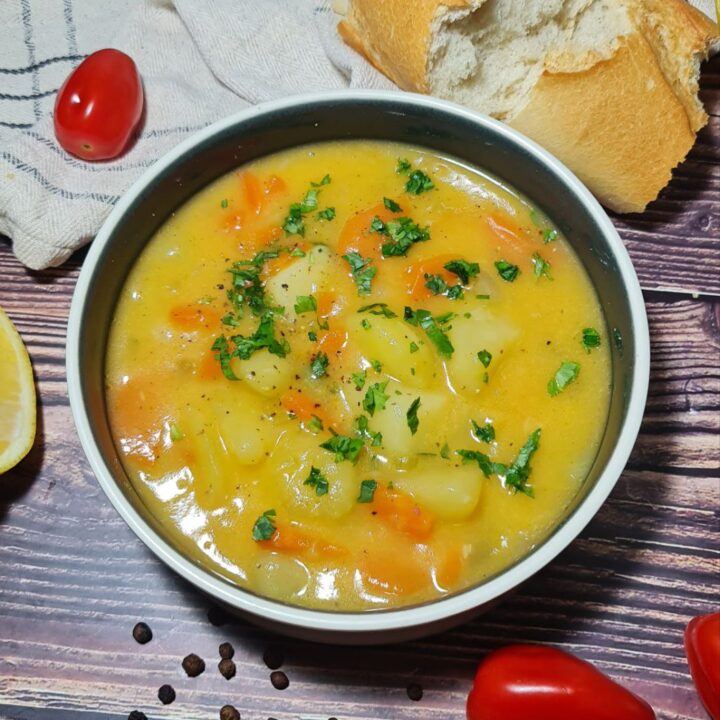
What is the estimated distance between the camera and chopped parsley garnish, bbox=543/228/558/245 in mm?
2383

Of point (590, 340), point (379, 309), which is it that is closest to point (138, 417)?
point (379, 309)

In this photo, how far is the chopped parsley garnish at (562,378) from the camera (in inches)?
87.0

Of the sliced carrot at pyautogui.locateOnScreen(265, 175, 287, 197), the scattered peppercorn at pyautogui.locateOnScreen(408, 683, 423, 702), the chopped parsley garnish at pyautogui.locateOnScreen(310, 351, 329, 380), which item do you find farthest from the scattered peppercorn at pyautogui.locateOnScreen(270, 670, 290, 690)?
the sliced carrot at pyautogui.locateOnScreen(265, 175, 287, 197)

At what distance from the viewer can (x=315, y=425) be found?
2.16 m

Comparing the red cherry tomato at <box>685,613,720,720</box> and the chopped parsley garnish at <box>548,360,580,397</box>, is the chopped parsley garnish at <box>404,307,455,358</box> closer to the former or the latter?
the chopped parsley garnish at <box>548,360,580,397</box>

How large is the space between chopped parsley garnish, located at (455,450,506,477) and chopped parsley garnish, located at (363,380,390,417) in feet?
0.70

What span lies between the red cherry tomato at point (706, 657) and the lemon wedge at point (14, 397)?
5.76 ft

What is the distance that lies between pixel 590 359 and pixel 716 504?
1.95 feet

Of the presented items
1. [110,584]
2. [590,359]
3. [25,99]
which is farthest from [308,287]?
[25,99]

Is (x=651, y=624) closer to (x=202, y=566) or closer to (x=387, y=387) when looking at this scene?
(x=387, y=387)

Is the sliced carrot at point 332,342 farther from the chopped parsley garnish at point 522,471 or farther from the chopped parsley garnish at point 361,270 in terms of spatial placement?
the chopped parsley garnish at point 522,471

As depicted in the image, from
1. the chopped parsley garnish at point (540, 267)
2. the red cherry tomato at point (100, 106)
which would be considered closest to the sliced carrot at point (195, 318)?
the red cherry tomato at point (100, 106)

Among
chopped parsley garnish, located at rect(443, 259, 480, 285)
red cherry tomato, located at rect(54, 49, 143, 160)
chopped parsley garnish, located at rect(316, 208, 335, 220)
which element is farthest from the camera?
red cherry tomato, located at rect(54, 49, 143, 160)

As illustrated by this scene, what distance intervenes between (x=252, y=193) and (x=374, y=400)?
671 mm
